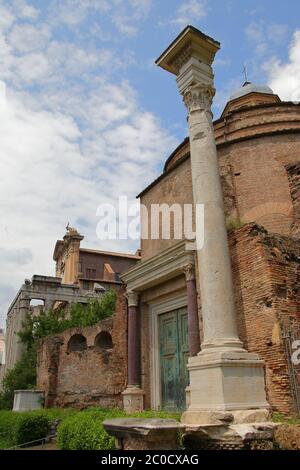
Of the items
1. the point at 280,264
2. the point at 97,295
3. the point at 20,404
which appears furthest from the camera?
the point at 97,295

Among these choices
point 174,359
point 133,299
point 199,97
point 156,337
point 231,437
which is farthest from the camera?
point 133,299

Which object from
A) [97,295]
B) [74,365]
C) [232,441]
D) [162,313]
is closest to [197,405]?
[232,441]

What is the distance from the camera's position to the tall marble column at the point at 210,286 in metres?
6.12

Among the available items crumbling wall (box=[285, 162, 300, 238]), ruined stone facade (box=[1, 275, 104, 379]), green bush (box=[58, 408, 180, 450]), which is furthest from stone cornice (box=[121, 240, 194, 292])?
ruined stone facade (box=[1, 275, 104, 379])

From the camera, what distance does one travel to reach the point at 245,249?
7660 millimetres

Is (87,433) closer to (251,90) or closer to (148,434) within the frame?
(148,434)

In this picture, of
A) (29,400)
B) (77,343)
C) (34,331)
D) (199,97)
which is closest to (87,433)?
(199,97)

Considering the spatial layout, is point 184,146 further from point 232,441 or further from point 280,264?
point 232,441

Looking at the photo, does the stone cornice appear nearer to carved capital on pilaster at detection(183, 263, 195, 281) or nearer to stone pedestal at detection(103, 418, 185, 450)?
carved capital on pilaster at detection(183, 263, 195, 281)

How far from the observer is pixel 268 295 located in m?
7.04

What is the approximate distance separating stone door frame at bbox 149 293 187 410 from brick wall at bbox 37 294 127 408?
1.32 meters

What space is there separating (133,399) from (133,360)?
1025mm

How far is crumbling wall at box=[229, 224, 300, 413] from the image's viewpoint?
259 inches

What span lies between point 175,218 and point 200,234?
4.49m
